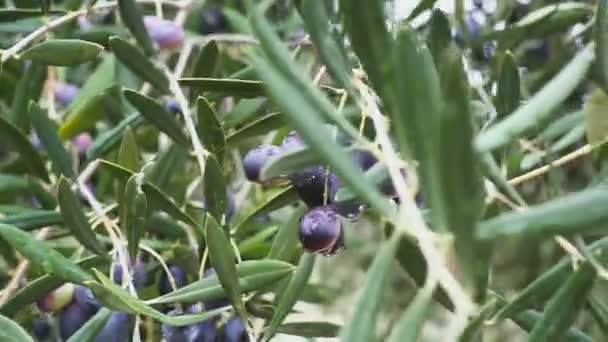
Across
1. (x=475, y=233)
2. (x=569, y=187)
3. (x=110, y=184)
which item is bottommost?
(x=569, y=187)

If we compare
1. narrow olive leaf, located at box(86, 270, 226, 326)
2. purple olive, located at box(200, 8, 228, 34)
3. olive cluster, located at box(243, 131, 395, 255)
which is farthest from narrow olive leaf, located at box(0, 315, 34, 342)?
purple olive, located at box(200, 8, 228, 34)

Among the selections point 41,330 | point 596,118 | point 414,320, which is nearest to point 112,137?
point 41,330

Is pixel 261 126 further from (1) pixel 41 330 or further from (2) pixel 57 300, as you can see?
(1) pixel 41 330

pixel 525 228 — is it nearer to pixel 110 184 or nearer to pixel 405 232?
pixel 405 232

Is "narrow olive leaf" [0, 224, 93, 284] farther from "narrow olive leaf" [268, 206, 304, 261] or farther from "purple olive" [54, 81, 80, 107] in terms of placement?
"purple olive" [54, 81, 80, 107]

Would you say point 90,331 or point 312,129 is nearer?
point 312,129

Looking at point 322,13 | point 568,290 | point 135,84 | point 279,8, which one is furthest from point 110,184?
point 568,290
